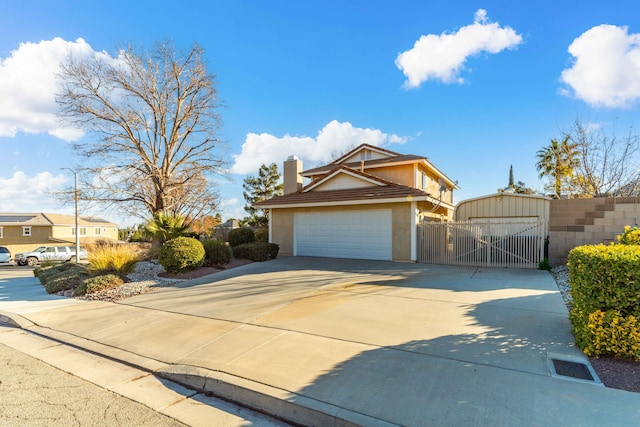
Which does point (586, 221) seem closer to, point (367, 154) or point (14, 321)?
point (367, 154)

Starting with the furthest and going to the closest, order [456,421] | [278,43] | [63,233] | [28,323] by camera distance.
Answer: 1. [63,233]
2. [278,43]
3. [28,323]
4. [456,421]

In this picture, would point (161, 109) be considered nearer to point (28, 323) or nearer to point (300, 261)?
point (300, 261)

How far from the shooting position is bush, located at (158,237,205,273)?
11.3 meters

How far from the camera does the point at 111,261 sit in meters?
11.3

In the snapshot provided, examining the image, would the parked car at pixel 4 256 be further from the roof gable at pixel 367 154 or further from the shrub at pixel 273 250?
the roof gable at pixel 367 154

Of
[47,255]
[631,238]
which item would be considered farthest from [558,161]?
[47,255]

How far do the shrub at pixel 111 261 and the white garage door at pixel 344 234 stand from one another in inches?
293

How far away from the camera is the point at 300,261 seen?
14328mm

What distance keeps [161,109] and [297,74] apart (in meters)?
11.3

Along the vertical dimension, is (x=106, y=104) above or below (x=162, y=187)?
above

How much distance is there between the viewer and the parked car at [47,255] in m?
26.5

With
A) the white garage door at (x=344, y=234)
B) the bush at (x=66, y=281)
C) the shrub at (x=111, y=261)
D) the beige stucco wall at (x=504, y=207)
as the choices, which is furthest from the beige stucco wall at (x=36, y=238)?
the beige stucco wall at (x=504, y=207)

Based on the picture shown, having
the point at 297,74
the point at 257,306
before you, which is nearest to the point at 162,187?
the point at 297,74

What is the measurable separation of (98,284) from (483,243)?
13.5 m
